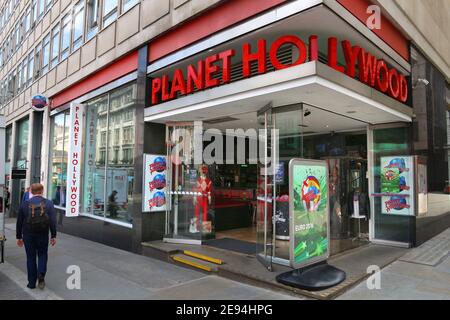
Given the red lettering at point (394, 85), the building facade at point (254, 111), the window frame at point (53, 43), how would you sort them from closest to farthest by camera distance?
the building facade at point (254, 111)
the red lettering at point (394, 85)
the window frame at point (53, 43)

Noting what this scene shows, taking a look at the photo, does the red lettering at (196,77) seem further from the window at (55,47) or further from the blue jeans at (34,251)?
the window at (55,47)

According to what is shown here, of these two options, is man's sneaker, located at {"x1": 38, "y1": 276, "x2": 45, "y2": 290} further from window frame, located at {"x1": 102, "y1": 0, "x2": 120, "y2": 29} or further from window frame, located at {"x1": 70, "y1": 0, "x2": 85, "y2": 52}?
window frame, located at {"x1": 70, "y1": 0, "x2": 85, "y2": 52}

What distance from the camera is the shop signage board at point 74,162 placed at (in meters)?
11.6

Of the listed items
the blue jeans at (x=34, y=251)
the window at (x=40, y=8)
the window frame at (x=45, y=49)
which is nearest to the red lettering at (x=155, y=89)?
the blue jeans at (x=34, y=251)

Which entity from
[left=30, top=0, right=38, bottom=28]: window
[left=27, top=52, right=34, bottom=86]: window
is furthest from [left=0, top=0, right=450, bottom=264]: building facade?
[left=30, top=0, right=38, bottom=28]: window

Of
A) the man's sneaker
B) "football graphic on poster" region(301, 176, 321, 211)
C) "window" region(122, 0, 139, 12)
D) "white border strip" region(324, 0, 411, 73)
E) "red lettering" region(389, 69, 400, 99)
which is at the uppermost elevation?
"window" region(122, 0, 139, 12)

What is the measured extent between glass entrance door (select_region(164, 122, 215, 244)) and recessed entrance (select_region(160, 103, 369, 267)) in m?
0.02

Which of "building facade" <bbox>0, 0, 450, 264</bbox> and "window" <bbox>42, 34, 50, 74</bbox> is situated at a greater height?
"window" <bbox>42, 34, 50, 74</bbox>

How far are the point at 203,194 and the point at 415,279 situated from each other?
501cm

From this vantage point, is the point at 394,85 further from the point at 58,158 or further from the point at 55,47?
the point at 55,47

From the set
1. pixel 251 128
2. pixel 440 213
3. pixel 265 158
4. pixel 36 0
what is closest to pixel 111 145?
pixel 251 128

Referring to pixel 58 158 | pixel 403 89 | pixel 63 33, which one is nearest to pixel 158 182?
pixel 403 89

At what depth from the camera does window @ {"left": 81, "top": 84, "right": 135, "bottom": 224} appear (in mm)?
10016

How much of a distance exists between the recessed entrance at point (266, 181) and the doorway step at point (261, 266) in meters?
0.31
